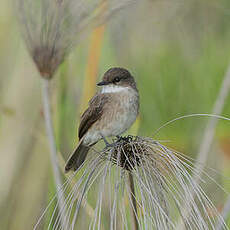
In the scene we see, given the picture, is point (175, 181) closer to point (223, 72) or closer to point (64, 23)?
point (64, 23)

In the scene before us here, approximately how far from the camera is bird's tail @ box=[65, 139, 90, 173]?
320 centimetres

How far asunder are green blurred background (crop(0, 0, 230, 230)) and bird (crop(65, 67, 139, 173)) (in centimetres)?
9

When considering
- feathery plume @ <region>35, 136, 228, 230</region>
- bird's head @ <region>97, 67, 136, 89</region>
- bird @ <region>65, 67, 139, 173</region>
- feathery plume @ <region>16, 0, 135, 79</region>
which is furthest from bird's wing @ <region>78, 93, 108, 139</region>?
feathery plume @ <region>35, 136, 228, 230</region>

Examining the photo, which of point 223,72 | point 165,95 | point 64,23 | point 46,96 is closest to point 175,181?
point 46,96

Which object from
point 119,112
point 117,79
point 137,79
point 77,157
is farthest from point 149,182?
point 137,79

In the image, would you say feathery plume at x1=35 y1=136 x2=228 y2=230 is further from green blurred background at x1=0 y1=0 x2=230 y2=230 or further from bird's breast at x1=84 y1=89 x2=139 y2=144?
bird's breast at x1=84 y1=89 x2=139 y2=144

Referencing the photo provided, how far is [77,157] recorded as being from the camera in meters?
3.34

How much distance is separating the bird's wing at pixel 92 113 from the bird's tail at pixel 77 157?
110 millimetres

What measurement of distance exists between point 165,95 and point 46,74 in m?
1.14

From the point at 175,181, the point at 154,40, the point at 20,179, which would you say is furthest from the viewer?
the point at 20,179

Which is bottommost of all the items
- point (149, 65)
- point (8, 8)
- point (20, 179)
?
point (20, 179)

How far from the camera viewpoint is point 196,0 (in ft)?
13.1

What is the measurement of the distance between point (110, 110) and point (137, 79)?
0.37 metres

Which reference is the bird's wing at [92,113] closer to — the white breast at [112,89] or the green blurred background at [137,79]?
the white breast at [112,89]
